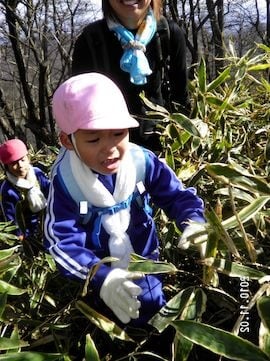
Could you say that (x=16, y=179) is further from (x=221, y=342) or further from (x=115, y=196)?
(x=221, y=342)

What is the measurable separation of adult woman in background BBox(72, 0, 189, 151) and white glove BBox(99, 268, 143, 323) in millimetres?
794

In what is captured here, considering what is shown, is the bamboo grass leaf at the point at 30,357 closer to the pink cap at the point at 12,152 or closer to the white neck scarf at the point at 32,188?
the white neck scarf at the point at 32,188

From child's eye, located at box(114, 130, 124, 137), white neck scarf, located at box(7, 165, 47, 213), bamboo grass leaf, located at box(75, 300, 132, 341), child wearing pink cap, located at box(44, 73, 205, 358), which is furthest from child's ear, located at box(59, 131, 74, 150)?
white neck scarf, located at box(7, 165, 47, 213)

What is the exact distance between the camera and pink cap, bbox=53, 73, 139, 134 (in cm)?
108

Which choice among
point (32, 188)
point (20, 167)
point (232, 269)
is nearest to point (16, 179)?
point (20, 167)

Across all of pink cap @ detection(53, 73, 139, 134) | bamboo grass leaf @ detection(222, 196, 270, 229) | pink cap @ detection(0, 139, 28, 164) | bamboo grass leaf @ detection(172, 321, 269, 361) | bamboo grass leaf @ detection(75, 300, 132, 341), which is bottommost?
pink cap @ detection(0, 139, 28, 164)

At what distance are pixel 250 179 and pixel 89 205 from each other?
1.10 ft

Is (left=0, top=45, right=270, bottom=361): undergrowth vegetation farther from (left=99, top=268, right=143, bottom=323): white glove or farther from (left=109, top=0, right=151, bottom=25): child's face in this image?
(left=109, top=0, right=151, bottom=25): child's face

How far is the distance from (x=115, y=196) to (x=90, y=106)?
20cm

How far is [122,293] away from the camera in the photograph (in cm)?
97

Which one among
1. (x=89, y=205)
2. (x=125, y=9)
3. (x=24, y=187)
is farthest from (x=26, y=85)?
(x=89, y=205)

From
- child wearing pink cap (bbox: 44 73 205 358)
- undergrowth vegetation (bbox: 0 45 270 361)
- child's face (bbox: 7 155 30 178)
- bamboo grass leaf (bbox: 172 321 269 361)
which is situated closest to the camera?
A: bamboo grass leaf (bbox: 172 321 269 361)

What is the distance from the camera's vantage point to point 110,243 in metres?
1.17

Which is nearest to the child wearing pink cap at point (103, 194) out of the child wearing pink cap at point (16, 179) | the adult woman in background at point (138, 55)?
the adult woman in background at point (138, 55)
